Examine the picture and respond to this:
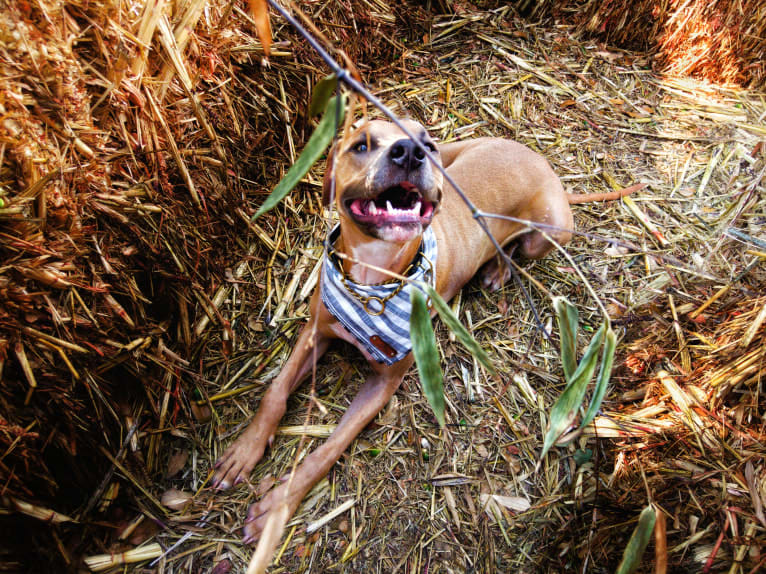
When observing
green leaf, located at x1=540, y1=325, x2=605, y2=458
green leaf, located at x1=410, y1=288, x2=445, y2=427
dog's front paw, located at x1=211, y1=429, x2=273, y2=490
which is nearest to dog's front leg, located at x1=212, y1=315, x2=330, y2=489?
dog's front paw, located at x1=211, y1=429, x2=273, y2=490

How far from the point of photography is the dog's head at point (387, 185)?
2203 mm

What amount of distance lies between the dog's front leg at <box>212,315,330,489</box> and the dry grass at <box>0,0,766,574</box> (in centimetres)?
9

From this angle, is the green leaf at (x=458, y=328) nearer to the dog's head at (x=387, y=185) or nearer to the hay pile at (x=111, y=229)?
the dog's head at (x=387, y=185)

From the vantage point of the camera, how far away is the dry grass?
2.02 metres

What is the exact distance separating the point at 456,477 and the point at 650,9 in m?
4.76

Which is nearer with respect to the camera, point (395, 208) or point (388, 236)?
point (388, 236)

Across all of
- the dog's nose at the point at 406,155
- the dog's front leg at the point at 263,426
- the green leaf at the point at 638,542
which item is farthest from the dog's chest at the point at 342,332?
the green leaf at the point at 638,542

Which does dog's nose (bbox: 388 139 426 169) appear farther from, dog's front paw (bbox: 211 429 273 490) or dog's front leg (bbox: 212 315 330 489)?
dog's front paw (bbox: 211 429 273 490)

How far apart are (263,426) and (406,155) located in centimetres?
164

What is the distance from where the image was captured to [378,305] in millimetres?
2633

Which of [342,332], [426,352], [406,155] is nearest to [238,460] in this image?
[342,332]

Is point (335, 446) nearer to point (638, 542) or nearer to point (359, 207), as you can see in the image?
point (359, 207)

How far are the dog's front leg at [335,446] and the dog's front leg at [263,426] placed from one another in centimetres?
20

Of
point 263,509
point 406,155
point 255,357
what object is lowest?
Result: point 263,509
